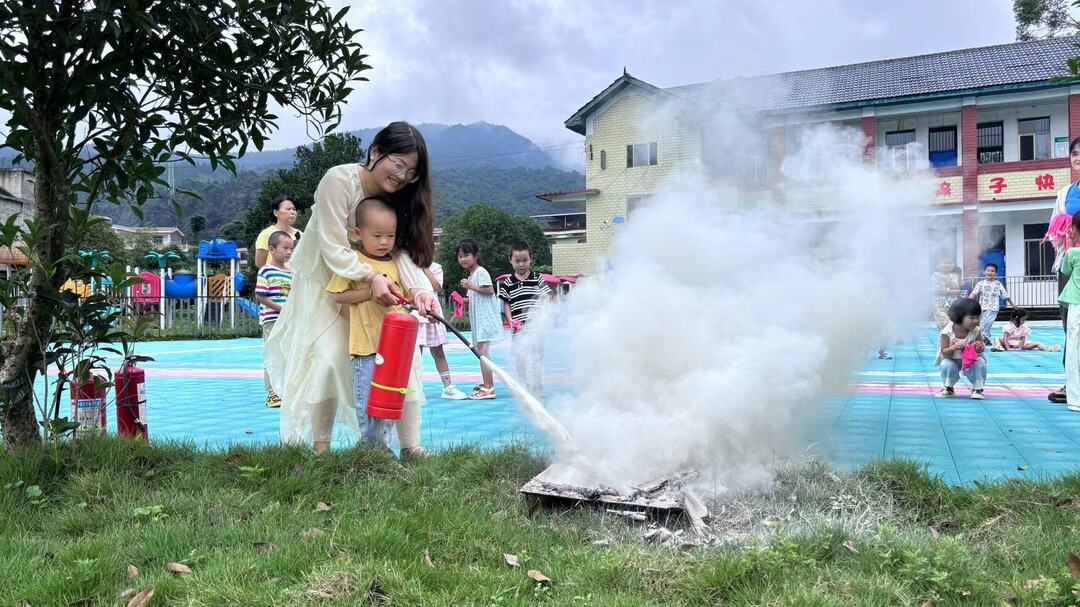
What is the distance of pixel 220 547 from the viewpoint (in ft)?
8.97

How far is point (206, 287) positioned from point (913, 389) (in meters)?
21.1

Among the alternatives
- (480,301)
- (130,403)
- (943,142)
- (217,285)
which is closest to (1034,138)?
(943,142)

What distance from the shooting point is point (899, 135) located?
776 inches

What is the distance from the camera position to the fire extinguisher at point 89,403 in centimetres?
397

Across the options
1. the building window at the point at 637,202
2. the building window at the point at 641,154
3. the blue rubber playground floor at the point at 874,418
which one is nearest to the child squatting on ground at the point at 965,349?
the blue rubber playground floor at the point at 874,418

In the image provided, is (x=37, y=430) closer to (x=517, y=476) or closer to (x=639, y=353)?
(x=517, y=476)

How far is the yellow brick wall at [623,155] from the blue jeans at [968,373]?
3.87m

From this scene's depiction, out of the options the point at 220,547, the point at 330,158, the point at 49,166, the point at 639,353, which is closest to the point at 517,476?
the point at 639,353

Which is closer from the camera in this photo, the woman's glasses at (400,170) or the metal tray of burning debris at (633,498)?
the metal tray of burning debris at (633,498)

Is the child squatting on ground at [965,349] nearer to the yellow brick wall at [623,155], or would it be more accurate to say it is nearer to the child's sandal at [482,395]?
the yellow brick wall at [623,155]

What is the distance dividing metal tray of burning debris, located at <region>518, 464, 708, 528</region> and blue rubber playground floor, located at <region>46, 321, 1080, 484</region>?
0.90 meters

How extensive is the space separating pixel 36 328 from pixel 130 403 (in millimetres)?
833

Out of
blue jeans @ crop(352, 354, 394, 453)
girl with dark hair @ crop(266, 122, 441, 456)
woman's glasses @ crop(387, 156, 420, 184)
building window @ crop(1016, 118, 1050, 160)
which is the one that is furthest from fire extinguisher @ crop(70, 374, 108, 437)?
building window @ crop(1016, 118, 1050, 160)

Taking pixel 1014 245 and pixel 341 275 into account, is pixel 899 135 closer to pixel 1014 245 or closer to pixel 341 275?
pixel 1014 245
